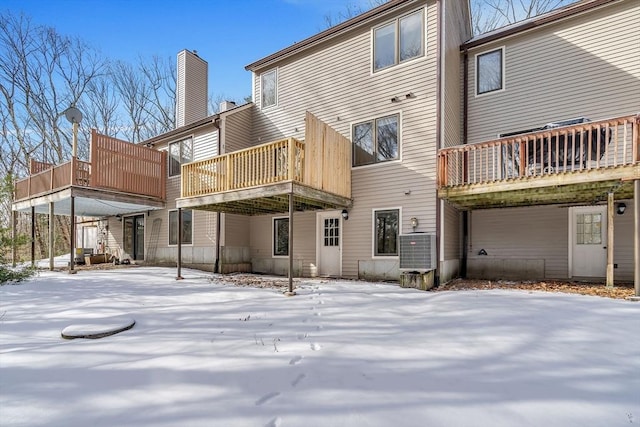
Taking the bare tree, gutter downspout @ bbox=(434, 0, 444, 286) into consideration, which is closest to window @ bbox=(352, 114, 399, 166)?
gutter downspout @ bbox=(434, 0, 444, 286)

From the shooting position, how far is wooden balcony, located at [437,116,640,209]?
20.4 ft

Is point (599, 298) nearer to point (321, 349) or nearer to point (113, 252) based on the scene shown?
point (321, 349)

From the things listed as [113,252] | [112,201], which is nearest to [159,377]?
[112,201]

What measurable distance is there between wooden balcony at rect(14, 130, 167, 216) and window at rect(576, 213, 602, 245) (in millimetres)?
13229

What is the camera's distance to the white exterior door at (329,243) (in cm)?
978

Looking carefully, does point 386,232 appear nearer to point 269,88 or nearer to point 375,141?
point 375,141

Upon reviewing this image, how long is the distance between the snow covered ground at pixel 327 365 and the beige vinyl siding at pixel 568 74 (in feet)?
17.7

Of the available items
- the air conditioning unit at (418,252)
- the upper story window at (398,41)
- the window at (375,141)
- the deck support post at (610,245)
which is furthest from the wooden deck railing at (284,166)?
the deck support post at (610,245)

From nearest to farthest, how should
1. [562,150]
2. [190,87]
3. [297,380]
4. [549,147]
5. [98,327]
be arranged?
[297,380]
[98,327]
[549,147]
[562,150]
[190,87]

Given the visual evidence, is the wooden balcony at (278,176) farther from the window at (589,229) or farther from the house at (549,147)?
the window at (589,229)

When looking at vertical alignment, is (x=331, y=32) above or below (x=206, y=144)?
above

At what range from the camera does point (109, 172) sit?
10914mm

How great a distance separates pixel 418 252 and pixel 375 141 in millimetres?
3382

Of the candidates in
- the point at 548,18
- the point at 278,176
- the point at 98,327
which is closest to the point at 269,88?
the point at 278,176
